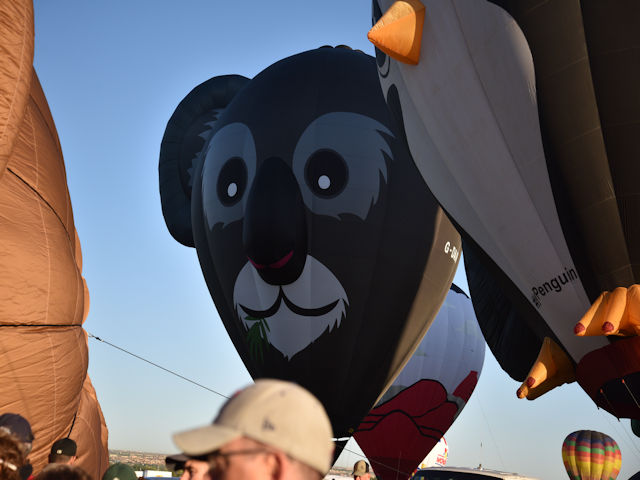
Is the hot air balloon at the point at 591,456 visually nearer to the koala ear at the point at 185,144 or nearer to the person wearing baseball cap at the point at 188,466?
the koala ear at the point at 185,144

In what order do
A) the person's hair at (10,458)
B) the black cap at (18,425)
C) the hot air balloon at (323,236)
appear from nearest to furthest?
1. the person's hair at (10,458)
2. the black cap at (18,425)
3. the hot air balloon at (323,236)

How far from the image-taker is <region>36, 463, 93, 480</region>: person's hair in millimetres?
1801

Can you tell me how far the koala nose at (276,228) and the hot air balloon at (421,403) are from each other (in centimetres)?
732

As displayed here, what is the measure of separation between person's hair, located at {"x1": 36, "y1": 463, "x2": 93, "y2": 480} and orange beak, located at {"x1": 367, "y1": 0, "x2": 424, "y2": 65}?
696 cm

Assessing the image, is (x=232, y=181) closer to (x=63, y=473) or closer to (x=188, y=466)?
(x=63, y=473)

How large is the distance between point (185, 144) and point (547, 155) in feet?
25.1

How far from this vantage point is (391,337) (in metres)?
10.6

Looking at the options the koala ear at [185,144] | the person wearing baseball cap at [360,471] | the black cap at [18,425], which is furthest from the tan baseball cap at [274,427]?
the koala ear at [185,144]

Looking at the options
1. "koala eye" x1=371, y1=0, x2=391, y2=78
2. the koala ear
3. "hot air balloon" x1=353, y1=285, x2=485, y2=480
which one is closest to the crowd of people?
"koala eye" x1=371, y1=0, x2=391, y2=78

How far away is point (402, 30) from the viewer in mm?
8078

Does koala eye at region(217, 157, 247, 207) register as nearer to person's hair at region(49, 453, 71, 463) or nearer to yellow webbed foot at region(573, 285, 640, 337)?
yellow webbed foot at region(573, 285, 640, 337)

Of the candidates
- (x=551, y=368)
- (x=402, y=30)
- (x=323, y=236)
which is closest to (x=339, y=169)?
(x=323, y=236)

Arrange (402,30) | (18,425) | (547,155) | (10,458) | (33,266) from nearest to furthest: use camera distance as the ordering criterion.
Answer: (10,458)
(18,425)
(33,266)
(547,155)
(402,30)

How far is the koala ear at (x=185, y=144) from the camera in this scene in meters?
12.8
